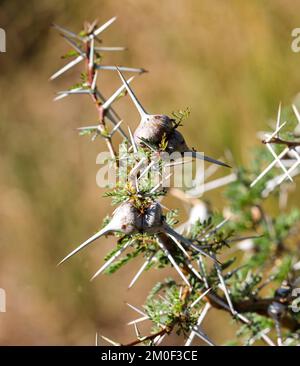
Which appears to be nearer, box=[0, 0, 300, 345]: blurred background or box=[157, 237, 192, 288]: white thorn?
box=[157, 237, 192, 288]: white thorn

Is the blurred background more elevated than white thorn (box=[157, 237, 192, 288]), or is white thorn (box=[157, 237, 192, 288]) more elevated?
the blurred background

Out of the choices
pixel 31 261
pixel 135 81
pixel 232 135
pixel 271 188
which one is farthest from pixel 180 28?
pixel 271 188

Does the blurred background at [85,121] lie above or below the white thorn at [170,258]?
above

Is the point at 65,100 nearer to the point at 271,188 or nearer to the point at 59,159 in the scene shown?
the point at 59,159

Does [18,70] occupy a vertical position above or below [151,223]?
above

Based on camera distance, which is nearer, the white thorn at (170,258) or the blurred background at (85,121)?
the white thorn at (170,258)

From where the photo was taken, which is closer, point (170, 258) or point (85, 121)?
point (170, 258)
